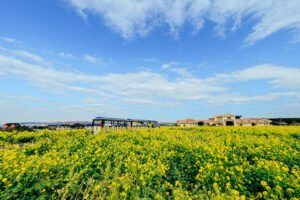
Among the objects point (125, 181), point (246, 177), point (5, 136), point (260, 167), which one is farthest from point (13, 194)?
point (5, 136)

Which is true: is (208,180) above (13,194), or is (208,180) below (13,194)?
below

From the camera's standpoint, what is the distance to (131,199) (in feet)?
9.26

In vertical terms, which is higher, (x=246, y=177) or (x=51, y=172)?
(x=51, y=172)

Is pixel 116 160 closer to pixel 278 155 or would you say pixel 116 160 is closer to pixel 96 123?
pixel 278 155

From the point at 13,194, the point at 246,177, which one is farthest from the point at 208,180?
the point at 13,194

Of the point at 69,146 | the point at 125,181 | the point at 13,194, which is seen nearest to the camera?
the point at 13,194

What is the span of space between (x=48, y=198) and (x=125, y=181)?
65.4 inches

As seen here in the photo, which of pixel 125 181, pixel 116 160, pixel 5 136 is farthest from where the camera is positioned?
pixel 5 136

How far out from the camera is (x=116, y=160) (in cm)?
444

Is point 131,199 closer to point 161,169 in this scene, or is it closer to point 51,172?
point 161,169

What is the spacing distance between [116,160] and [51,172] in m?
1.81

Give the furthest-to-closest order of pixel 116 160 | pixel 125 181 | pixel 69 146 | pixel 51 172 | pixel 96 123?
pixel 96 123 → pixel 69 146 → pixel 116 160 → pixel 51 172 → pixel 125 181

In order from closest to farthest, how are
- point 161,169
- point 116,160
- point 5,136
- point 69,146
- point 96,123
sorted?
point 161,169 < point 116,160 < point 69,146 < point 5,136 < point 96,123

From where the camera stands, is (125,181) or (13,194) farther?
(125,181)
